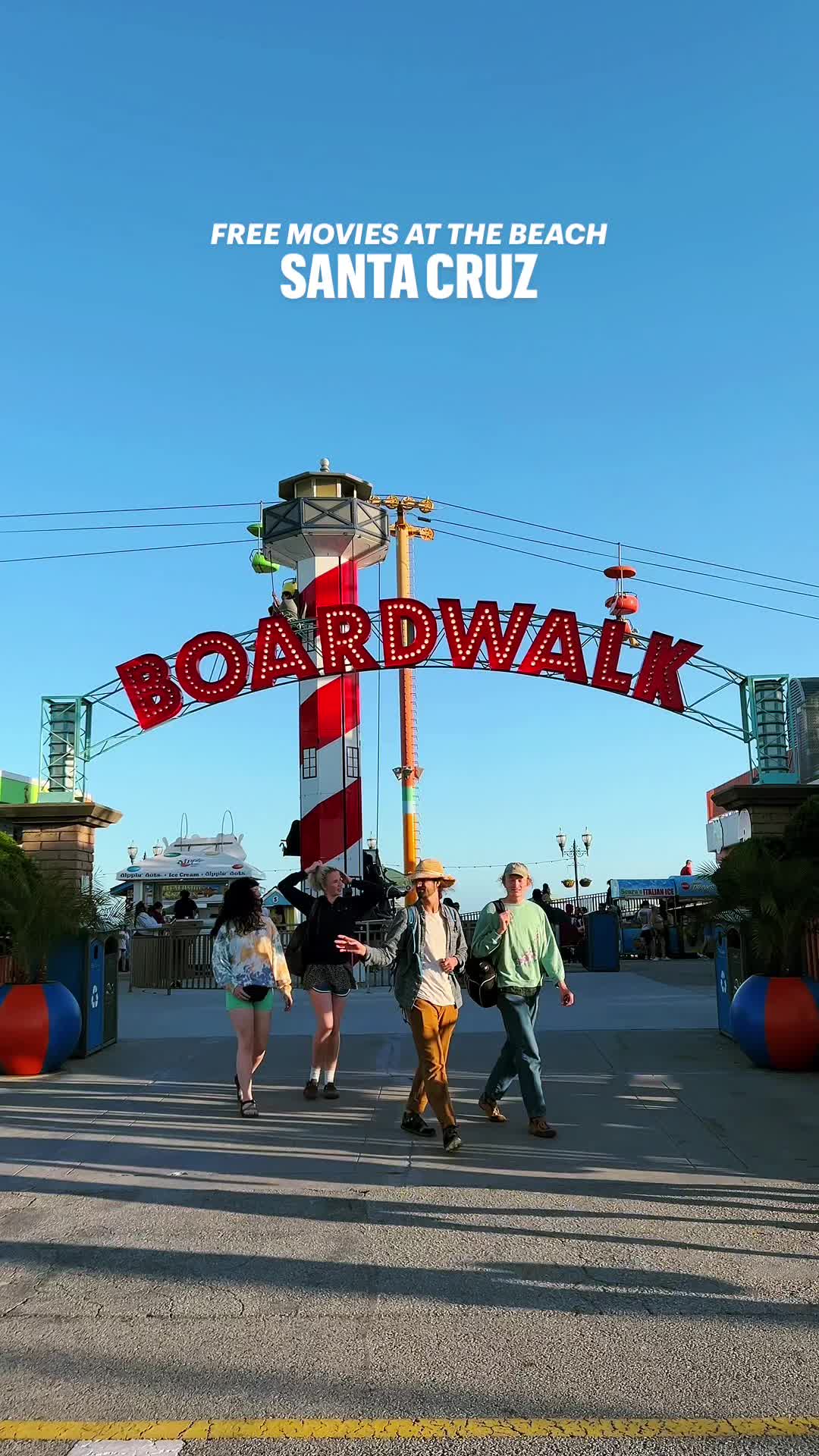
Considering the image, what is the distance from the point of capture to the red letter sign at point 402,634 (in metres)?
21.2

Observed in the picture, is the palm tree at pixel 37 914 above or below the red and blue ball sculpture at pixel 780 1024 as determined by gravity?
above

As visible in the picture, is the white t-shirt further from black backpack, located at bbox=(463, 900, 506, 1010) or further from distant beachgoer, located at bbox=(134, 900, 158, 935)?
distant beachgoer, located at bbox=(134, 900, 158, 935)

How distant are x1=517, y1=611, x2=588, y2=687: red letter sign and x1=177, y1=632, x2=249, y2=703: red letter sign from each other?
16.8ft

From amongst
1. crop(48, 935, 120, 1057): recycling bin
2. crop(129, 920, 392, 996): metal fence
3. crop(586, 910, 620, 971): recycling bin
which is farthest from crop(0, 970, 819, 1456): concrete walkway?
crop(586, 910, 620, 971): recycling bin

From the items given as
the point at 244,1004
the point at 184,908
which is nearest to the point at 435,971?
the point at 244,1004

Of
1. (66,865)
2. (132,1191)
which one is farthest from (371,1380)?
(66,865)

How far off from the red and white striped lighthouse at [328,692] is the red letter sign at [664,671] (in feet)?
33.2

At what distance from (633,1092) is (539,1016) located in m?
5.25

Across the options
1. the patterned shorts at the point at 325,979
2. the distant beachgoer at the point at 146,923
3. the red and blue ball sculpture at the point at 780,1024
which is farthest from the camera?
the distant beachgoer at the point at 146,923

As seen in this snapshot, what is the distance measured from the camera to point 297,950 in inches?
346

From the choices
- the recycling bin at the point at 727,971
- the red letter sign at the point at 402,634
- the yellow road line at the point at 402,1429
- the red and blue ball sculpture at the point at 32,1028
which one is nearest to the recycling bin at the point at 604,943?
the red letter sign at the point at 402,634

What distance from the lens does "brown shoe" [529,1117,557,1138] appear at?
7449 mm

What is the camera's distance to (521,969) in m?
7.63

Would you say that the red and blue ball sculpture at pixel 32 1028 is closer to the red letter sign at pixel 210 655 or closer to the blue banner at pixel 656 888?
the red letter sign at pixel 210 655
